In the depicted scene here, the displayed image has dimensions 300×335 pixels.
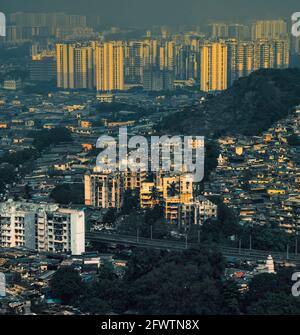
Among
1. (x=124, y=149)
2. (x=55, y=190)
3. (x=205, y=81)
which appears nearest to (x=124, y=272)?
(x=55, y=190)

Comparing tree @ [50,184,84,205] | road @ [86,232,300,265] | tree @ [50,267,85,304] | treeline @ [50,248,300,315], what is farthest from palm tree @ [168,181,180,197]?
tree @ [50,267,85,304]

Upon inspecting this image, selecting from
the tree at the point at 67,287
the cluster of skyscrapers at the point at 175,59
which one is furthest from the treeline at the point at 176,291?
the cluster of skyscrapers at the point at 175,59

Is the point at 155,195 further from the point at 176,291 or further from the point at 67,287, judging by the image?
the point at 176,291

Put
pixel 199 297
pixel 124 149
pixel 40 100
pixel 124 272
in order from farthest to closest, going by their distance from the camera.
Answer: pixel 40 100 → pixel 124 149 → pixel 124 272 → pixel 199 297

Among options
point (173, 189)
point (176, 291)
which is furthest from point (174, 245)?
point (176, 291)

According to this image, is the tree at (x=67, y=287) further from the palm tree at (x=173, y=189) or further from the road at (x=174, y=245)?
the palm tree at (x=173, y=189)
